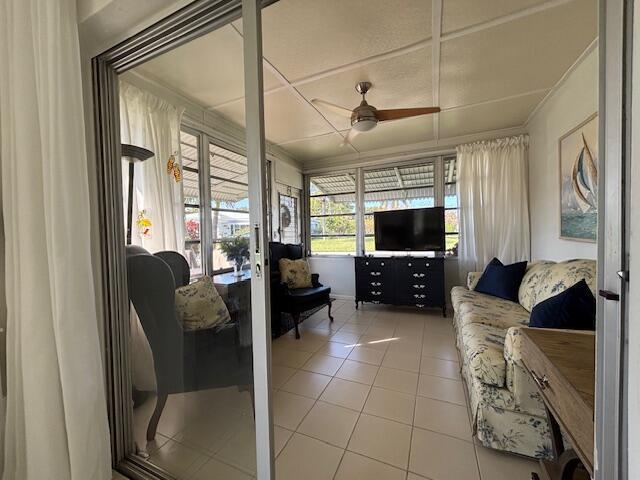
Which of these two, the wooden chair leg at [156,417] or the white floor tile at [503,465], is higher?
the wooden chair leg at [156,417]

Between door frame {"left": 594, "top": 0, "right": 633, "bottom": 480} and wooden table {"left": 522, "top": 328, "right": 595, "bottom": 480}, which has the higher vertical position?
door frame {"left": 594, "top": 0, "right": 633, "bottom": 480}

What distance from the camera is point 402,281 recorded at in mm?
3643

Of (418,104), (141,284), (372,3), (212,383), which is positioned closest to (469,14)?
(372,3)

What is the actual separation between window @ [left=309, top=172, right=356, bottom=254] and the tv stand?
656 millimetres

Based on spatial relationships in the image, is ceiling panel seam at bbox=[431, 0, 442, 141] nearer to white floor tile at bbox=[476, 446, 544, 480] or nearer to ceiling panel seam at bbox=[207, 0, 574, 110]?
ceiling panel seam at bbox=[207, 0, 574, 110]

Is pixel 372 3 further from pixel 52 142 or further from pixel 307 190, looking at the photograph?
pixel 307 190

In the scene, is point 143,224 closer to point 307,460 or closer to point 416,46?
point 307,460

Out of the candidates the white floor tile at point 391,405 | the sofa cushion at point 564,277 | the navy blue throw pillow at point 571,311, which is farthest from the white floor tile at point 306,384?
the sofa cushion at point 564,277

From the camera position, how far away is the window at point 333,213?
4430mm

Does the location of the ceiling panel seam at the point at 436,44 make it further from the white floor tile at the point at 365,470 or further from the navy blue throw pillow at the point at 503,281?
the white floor tile at the point at 365,470

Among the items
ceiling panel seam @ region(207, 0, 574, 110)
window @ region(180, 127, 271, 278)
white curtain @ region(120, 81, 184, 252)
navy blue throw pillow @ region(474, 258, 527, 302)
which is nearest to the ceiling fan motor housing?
ceiling panel seam @ region(207, 0, 574, 110)

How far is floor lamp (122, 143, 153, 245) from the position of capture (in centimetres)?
133

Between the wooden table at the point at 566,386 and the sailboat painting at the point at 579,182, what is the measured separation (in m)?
1.55

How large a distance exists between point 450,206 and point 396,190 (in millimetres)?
838
